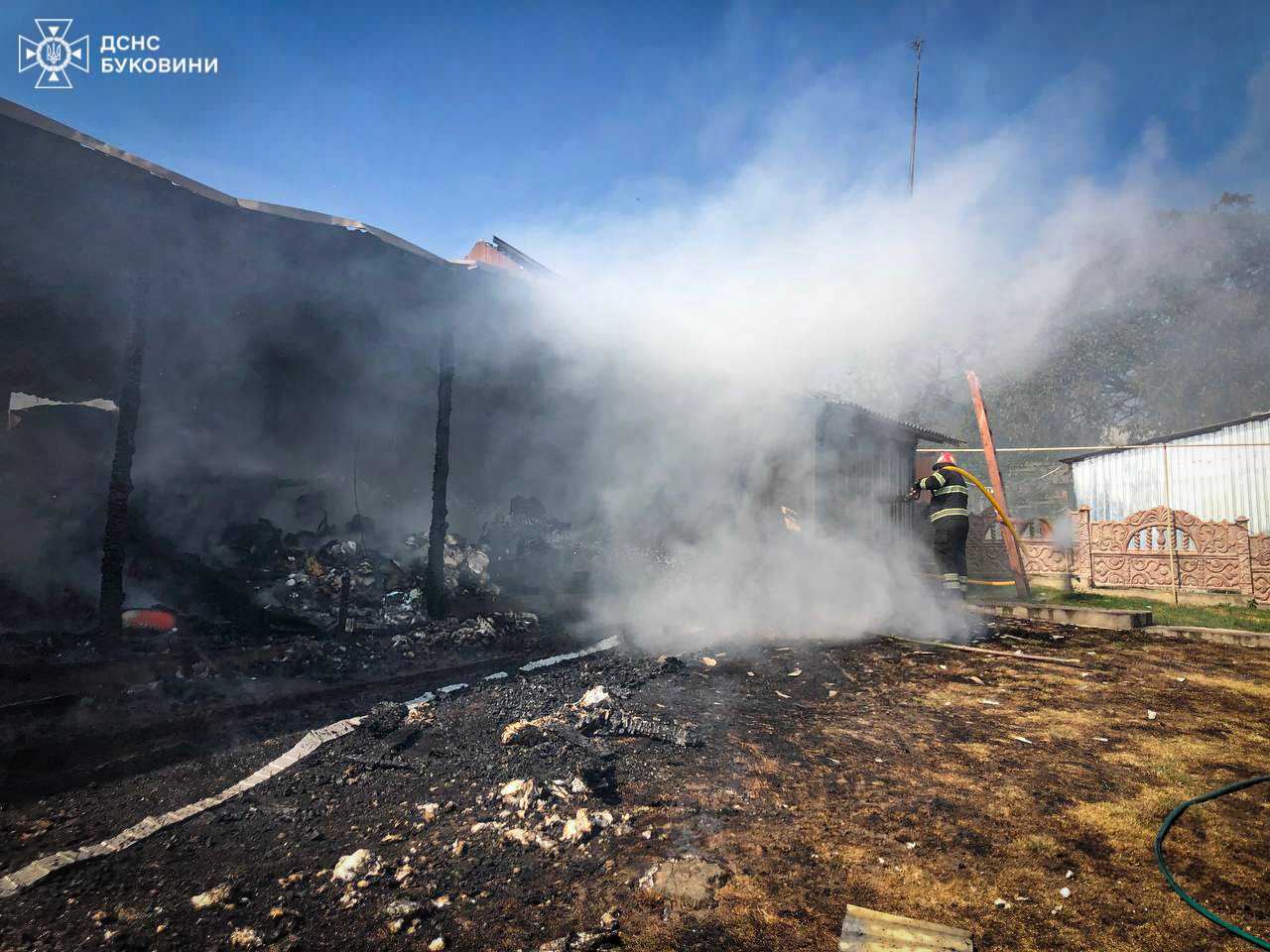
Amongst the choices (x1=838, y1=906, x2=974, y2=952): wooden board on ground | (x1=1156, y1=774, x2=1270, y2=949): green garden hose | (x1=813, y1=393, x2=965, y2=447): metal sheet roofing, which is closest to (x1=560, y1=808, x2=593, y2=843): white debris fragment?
(x1=838, y1=906, x2=974, y2=952): wooden board on ground

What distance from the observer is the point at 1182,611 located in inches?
351

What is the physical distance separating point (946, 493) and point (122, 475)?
874 cm

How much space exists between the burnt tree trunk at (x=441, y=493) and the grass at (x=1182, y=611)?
866cm

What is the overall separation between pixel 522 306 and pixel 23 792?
551 cm

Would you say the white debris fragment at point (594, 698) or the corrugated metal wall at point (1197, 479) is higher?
the corrugated metal wall at point (1197, 479)

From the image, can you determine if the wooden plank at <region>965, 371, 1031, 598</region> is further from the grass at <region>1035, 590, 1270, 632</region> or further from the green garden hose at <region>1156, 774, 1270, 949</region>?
the green garden hose at <region>1156, 774, 1270, 949</region>

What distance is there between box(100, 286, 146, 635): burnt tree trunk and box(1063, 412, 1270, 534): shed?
645 inches

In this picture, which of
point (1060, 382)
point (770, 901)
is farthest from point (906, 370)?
point (770, 901)

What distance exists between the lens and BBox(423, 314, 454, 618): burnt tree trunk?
21.9ft

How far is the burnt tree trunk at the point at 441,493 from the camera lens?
6.68m

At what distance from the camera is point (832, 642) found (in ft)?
20.2

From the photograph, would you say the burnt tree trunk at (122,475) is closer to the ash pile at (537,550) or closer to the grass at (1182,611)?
the ash pile at (537,550)

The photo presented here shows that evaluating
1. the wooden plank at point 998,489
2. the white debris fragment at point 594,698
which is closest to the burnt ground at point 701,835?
the white debris fragment at point 594,698

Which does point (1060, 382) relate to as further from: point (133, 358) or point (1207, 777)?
point (133, 358)
